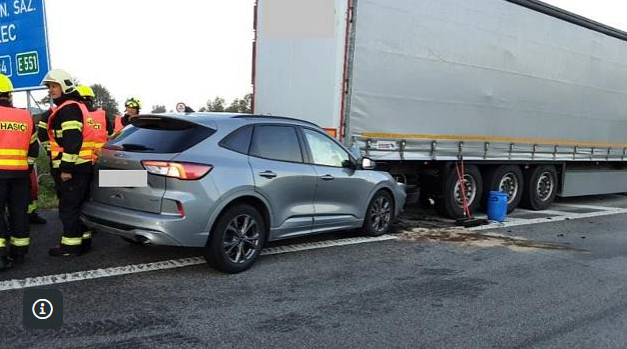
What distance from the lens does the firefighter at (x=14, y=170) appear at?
4.79 meters

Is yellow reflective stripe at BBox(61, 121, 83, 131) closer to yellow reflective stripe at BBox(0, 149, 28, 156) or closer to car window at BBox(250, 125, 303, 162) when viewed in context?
yellow reflective stripe at BBox(0, 149, 28, 156)

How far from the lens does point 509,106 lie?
9.47 m

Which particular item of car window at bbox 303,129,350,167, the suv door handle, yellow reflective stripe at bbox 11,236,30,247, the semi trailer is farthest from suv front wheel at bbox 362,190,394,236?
yellow reflective stripe at bbox 11,236,30,247

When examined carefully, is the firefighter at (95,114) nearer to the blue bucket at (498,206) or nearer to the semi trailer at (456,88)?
the semi trailer at (456,88)

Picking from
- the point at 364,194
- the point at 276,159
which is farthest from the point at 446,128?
the point at 276,159

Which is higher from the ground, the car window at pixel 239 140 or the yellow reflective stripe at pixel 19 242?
the car window at pixel 239 140

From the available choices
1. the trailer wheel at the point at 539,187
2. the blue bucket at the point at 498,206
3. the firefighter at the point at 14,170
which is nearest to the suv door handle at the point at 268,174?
the firefighter at the point at 14,170

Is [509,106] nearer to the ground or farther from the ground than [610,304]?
farther from the ground

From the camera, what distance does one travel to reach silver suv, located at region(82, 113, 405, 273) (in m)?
4.70

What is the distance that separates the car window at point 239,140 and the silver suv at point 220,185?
0.01 meters

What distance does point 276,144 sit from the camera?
222 inches

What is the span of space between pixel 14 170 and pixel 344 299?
325cm

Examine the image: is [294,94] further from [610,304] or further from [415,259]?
[610,304]

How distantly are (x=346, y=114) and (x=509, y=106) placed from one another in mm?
3898
